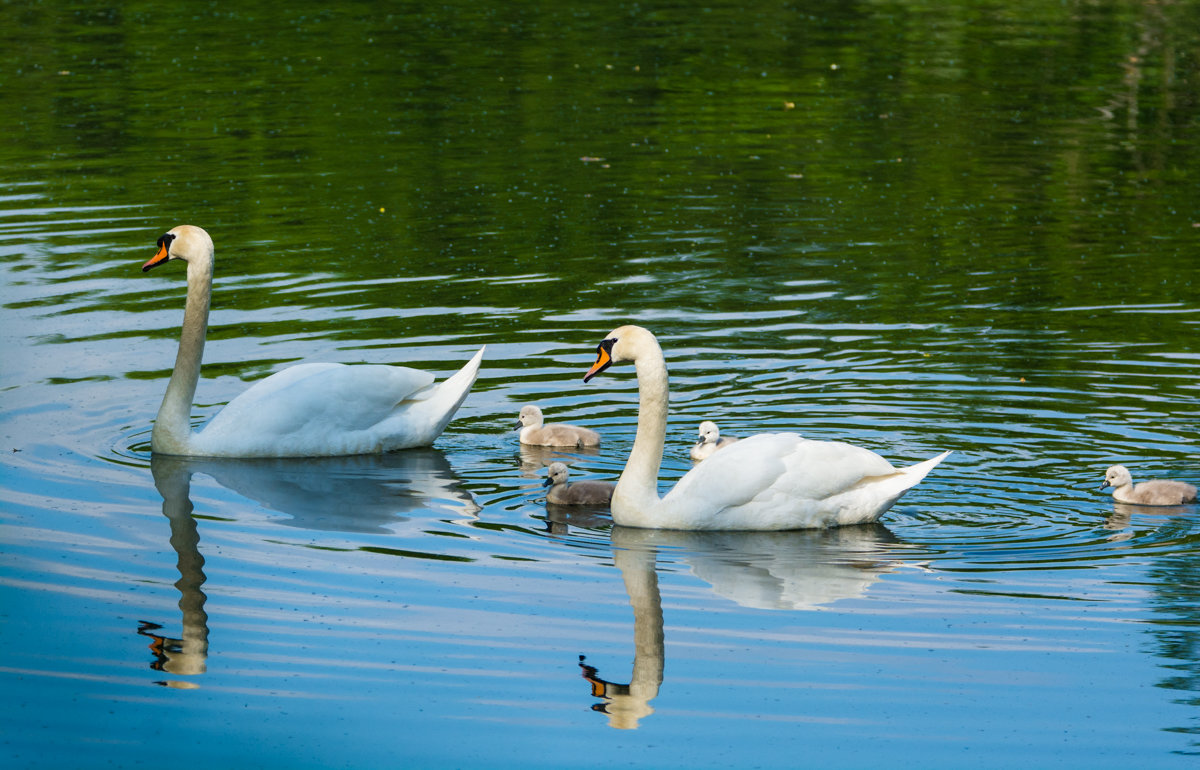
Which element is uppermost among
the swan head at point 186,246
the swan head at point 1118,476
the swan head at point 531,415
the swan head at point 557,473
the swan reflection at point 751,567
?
the swan head at point 186,246

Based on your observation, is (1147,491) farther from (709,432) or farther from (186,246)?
(186,246)

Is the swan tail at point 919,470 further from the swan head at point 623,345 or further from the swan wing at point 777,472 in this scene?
the swan head at point 623,345

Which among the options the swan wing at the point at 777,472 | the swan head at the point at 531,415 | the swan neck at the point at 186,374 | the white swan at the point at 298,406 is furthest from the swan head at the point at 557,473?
the swan neck at the point at 186,374

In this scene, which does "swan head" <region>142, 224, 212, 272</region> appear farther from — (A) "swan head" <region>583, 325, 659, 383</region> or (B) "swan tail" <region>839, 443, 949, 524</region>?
(B) "swan tail" <region>839, 443, 949, 524</region>

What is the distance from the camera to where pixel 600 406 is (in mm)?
13188

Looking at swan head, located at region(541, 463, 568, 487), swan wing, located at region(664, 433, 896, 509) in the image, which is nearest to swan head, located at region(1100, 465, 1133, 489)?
swan wing, located at region(664, 433, 896, 509)

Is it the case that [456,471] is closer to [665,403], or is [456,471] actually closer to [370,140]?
[665,403]

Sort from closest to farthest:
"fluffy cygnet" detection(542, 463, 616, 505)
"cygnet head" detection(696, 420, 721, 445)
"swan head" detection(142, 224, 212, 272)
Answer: "fluffy cygnet" detection(542, 463, 616, 505), "cygnet head" detection(696, 420, 721, 445), "swan head" detection(142, 224, 212, 272)

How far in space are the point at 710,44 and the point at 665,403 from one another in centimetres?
2620

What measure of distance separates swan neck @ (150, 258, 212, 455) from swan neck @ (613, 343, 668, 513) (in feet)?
11.3

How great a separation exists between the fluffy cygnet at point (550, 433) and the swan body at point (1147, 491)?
3.54 metres

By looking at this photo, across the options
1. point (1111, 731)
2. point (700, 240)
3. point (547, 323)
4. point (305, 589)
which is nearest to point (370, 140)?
point (700, 240)

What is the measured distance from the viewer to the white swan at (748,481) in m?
10.1

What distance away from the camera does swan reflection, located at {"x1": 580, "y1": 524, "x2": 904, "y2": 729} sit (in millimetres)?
8609
